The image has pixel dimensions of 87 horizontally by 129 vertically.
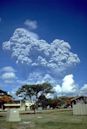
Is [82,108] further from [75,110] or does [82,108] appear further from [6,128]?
[6,128]

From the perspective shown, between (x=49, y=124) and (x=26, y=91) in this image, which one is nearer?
(x=49, y=124)

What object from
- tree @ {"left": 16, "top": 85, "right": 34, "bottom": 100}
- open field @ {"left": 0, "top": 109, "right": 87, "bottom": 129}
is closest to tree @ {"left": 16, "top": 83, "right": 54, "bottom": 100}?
tree @ {"left": 16, "top": 85, "right": 34, "bottom": 100}

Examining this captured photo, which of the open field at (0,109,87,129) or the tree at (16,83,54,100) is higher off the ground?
the tree at (16,83,54,100)

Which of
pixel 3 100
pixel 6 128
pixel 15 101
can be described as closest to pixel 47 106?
pixel 15 101

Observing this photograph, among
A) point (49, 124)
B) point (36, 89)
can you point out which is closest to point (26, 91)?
point (36, 89)

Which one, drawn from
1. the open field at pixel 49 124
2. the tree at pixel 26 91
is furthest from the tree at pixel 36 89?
the open field at pixel 49 124

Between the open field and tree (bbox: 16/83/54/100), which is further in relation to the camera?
tree (bbox: 16/83/54/100)

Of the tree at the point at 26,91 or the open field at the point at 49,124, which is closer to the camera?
the open field at the point at 49,124

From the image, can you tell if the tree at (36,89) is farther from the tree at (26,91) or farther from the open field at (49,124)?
the open field at (49,124)

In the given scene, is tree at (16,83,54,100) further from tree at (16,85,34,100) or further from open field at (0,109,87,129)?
open field at (0,109,87,129)

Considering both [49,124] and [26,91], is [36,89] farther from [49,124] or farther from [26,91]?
Answer: [49,124]

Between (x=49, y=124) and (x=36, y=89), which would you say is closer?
(x=49, y=124)

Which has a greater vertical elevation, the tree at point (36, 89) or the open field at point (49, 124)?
the tree at point (36, 89)

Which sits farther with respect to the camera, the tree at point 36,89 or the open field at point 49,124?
→ the tree at point 36,89
